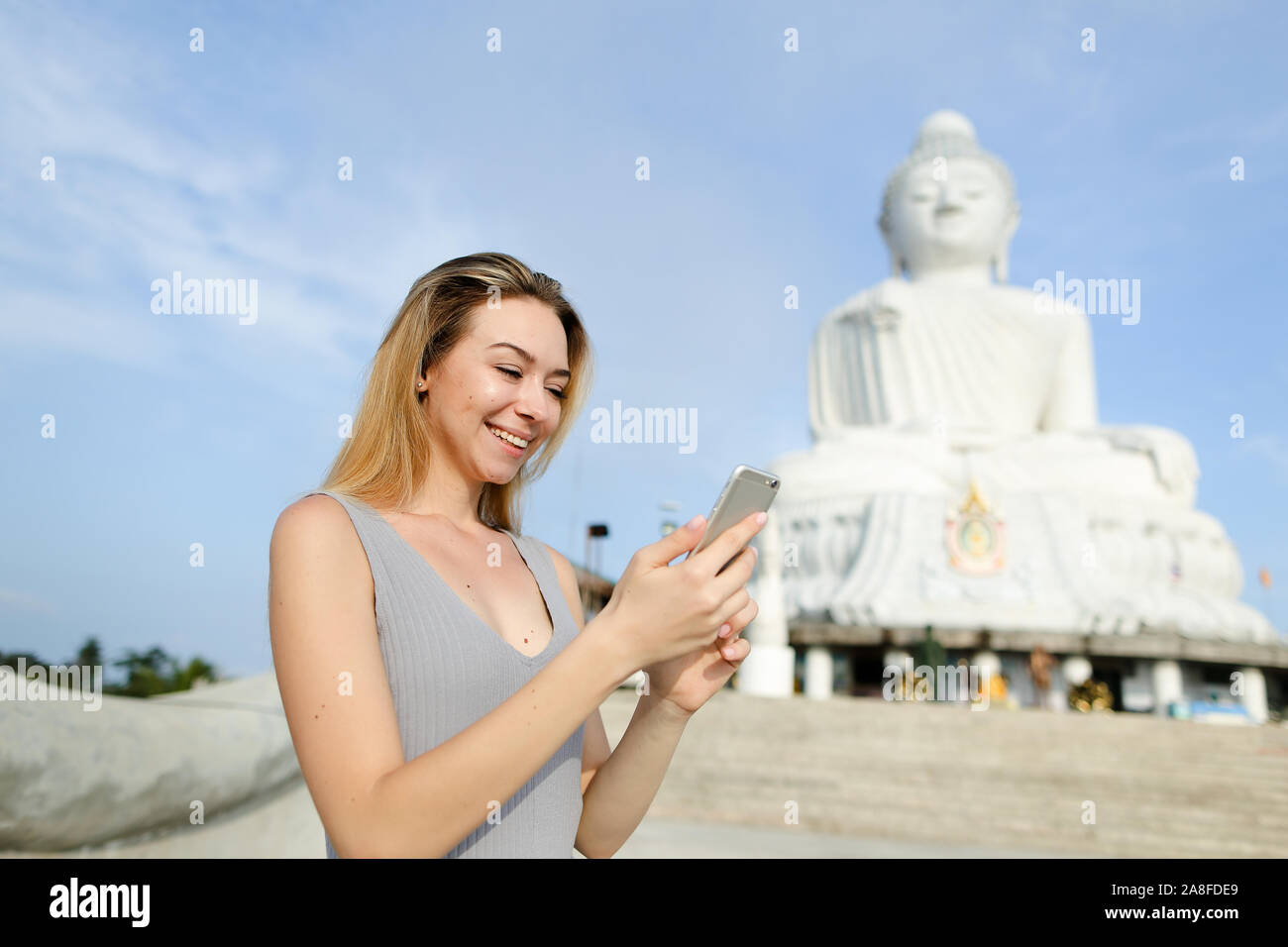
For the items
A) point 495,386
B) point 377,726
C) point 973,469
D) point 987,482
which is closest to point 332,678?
point 377,726

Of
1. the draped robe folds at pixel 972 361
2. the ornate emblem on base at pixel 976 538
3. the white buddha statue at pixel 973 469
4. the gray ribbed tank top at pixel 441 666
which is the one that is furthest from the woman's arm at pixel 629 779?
the draped robe folds at pixel 972 361

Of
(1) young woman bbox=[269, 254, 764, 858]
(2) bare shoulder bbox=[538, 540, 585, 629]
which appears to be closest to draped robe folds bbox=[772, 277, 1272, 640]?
(2) bare shoulder bbox=[538, 540, 585, 629]

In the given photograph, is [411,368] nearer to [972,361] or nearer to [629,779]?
[629,779]

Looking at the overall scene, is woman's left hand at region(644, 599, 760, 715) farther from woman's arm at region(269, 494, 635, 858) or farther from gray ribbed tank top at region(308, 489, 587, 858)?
woman's arm at region(269, 494, 635, 858)

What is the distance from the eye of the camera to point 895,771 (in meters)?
8.99

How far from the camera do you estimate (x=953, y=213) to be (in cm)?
2216

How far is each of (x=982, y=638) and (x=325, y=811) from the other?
56.7 ft

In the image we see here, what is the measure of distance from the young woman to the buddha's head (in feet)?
74.4

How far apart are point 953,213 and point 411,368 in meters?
23.0

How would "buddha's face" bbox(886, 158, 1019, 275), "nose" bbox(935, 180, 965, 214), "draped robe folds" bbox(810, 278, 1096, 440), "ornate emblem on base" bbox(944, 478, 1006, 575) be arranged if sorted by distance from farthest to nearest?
"buddha's face" bbox(886, 158, 1019, 275), "nose" bbox(935, 180, 965, 214), "draped robe folds" bbox(810, 278, 1096, 440), "ornate emblem on base" bbox(944, 478, 1006, 575)

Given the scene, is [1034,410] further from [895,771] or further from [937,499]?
[895,771]

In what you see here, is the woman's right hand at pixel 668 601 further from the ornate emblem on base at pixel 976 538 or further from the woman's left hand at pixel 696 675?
the ornate emblem on base at pixel 976 538

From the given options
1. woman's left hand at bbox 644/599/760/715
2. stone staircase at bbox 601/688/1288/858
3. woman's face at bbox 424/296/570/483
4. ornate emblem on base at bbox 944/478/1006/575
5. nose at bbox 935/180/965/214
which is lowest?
stone staircase at bbox 601/688/1288/858

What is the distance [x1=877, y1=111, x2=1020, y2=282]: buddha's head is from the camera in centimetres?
2212
